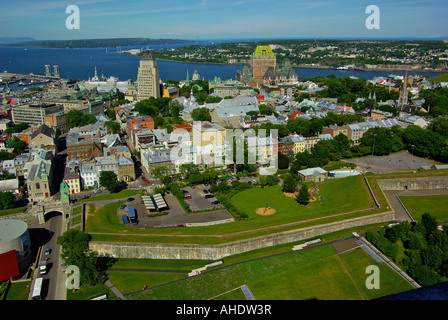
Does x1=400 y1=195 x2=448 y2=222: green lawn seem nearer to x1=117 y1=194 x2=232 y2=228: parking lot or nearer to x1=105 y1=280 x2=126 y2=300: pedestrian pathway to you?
x1=117 y1=194 x2=232 y2=228: parking lot

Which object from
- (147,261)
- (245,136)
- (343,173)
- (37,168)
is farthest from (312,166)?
(37,168)

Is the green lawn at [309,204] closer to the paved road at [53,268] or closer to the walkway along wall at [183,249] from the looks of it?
the walkway along wall at [183,249]

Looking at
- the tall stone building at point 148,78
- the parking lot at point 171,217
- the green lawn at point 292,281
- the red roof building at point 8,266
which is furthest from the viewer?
the tall stone building at point 148,78

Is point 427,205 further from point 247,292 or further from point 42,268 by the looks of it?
point 42,268

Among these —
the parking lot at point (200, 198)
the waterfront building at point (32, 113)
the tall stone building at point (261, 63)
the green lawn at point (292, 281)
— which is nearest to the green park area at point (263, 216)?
the parking lot at point (200, 198)

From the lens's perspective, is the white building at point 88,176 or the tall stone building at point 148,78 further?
the tall stone building at point 148,78

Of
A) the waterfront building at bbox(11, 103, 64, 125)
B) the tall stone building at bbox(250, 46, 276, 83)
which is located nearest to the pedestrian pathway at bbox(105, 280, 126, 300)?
the waterfront building at bbox(11, 103, 64, 125)

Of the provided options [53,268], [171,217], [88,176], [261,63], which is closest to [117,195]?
[88,176]
